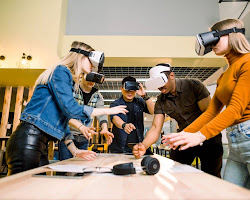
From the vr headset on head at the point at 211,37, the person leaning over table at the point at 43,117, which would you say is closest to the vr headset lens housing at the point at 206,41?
the vr headset on head at the point at 211,37

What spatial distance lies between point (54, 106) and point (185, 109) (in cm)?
125

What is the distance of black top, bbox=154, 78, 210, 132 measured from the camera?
72.4 inches

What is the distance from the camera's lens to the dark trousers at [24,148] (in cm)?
101

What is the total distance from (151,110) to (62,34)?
3234 mm

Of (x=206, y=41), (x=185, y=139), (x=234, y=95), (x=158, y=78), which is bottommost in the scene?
(x=185, y=139)

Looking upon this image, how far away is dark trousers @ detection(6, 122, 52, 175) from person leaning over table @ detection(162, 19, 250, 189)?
73 centimetres

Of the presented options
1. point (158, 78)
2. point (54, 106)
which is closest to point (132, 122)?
point (158, 78)

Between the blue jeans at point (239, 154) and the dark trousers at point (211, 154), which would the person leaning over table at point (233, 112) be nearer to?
the blue jeans at point (239, 154)

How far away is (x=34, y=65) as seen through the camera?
421 centimetres

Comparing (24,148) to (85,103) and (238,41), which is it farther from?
(238,41)

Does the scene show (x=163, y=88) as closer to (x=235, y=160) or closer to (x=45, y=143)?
(x=235, y=160)

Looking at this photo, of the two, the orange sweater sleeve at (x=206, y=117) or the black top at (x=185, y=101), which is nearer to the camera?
the orange sweater sleeve at (x=206, y=117)

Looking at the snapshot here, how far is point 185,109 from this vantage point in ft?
6.14

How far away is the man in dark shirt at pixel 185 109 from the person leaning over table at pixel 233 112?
0.48 metres
